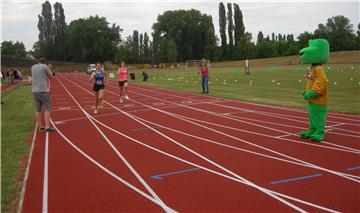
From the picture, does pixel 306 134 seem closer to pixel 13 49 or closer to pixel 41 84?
pixel 41 84

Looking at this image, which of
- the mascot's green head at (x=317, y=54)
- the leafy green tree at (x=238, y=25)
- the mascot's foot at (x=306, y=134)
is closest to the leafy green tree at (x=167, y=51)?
the leafy green tree at (x=238, y=25)

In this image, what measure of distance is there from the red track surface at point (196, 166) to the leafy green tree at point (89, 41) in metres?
91.5

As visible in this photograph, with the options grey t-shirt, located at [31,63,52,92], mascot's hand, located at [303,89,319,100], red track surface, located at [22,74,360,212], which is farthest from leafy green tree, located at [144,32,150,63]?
mascot's hand, located at [303,89,319,100]

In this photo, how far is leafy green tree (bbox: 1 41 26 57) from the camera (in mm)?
103225

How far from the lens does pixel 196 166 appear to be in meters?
7.03

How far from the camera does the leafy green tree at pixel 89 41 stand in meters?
101

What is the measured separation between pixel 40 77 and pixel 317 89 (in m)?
6.79

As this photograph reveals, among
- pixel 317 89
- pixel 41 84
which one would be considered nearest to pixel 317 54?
pixel 317 89

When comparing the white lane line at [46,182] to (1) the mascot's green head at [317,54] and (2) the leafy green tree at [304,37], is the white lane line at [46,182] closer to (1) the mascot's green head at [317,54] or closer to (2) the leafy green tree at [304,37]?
(1) the mascot's green head at [317,54]

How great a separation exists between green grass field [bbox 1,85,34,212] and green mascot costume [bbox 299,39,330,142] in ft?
19.7

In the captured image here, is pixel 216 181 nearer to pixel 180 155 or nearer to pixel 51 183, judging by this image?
pixel 180 155

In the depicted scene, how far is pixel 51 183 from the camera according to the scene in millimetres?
6324

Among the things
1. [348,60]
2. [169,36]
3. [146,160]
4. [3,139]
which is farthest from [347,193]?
[169,36]

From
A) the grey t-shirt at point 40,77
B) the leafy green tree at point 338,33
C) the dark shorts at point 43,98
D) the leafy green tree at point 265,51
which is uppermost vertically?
the leafy green tree at point 338,33
